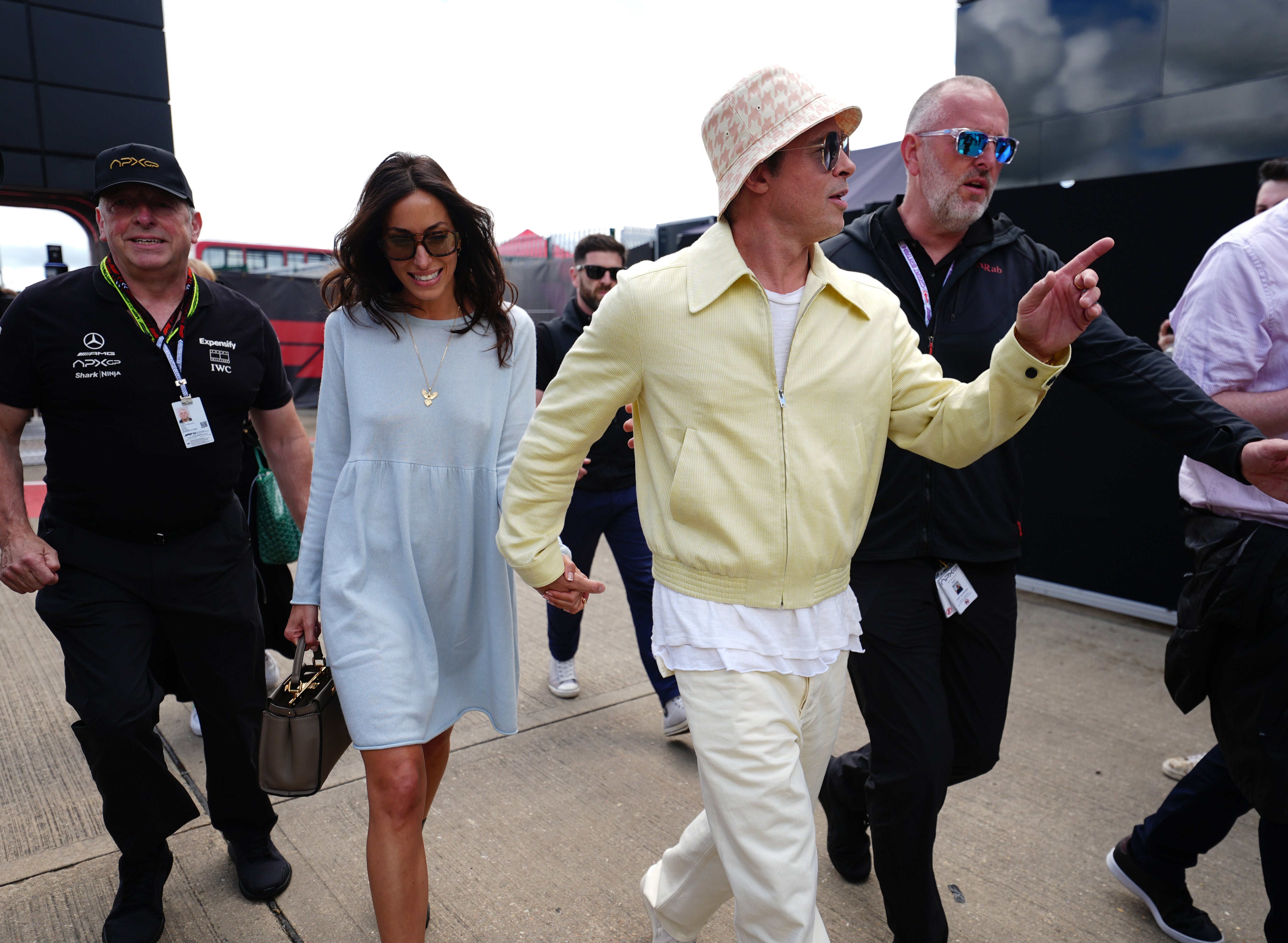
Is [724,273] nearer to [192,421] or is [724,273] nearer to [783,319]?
[783,319]

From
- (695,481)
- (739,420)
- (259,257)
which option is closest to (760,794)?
(695,481)

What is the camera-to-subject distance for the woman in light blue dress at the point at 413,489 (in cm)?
229

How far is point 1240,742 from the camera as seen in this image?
2266 mm

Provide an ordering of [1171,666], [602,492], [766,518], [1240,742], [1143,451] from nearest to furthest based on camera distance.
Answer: [766,518], [1240,742], [1171,666], [602,492], [1143,451]

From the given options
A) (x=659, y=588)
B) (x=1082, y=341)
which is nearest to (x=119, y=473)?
(x=659, y=588)

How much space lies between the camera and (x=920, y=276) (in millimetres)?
2590

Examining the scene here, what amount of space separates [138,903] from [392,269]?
1.94 meters

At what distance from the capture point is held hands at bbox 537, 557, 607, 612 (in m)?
2.16

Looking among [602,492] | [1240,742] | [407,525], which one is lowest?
[1240,742]

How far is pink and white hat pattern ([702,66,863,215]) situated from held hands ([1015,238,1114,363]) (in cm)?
54

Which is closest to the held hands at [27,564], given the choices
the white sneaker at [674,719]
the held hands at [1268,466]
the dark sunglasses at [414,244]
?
the dark sunglasses at [414,244]

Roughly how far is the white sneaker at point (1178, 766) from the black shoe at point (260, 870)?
10.7ft

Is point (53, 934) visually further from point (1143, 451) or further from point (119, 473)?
point (1143, 451)

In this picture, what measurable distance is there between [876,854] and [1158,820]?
0.94 metres
